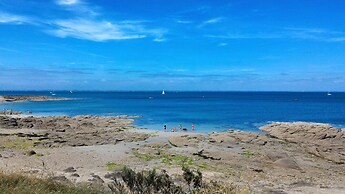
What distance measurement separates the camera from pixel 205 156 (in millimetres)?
29344

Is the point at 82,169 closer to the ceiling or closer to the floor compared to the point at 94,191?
closer to the floor

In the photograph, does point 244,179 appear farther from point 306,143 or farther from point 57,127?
point 57,127

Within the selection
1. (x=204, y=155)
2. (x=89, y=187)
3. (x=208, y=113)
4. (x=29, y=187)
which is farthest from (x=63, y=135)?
(x=208, y=113)

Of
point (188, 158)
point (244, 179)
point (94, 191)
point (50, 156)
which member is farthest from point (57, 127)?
point (94, 191)

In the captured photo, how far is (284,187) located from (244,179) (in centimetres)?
257

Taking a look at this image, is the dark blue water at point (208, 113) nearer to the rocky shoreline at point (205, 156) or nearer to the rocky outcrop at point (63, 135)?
the rocky outcrop at point (63, 135)

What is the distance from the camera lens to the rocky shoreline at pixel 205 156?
2156cm

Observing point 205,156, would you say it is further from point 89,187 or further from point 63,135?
point 63,135

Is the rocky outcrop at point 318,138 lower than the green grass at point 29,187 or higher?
lower

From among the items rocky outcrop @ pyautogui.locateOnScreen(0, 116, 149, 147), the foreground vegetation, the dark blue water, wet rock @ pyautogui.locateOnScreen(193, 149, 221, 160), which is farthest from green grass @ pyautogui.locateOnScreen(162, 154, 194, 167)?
the dark blue water

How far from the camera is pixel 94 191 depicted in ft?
37.4

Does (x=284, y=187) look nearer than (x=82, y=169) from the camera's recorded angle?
Yes

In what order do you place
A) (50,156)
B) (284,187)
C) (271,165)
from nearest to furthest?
(284,187) < (271,165) < (50,156)

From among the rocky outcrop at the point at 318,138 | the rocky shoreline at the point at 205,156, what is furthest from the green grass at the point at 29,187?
the rocky outcrop at the point at 318,138
